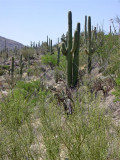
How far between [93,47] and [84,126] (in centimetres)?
1438

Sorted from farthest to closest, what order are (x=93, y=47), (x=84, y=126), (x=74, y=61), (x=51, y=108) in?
(x=93, y=47)
(x=74, y=61)
(x=51, y=108)
(x=84, y=126)

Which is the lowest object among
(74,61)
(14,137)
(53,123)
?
(14,137)

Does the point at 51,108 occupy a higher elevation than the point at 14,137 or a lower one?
higher

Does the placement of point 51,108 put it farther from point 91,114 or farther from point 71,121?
point 91,114

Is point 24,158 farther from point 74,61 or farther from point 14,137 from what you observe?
point 74,61

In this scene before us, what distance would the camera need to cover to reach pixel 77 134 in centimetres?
346

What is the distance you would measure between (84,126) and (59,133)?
0.40 meters

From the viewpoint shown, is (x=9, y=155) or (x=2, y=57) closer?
(x=9, y=155)

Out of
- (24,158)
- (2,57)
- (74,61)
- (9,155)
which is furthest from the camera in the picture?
(2,57)

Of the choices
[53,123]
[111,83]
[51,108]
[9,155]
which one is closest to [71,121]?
[53,123]

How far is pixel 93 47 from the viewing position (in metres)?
17.4

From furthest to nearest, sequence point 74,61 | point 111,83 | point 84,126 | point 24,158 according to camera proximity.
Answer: point 74,61 → point 111,83 → point 24,158 → point 84,126

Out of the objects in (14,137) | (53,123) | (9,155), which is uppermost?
(53,123)

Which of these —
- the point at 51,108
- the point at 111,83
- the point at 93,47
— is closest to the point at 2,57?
the point at 93,47
